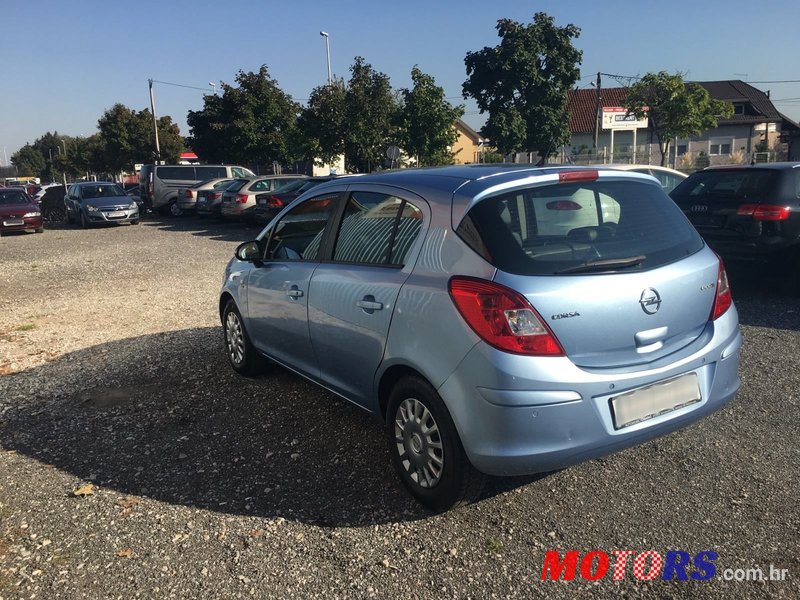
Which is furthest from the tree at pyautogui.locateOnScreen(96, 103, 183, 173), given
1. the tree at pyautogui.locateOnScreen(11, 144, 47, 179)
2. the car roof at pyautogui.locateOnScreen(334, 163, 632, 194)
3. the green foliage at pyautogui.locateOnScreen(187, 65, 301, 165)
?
the tree at pyautogui.locateOnScreen(11, 144, 47, 179)

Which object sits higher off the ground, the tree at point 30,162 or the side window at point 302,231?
the tree at point 30,162

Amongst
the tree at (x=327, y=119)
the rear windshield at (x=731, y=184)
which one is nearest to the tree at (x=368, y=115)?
the tree at (x=327, y=119)

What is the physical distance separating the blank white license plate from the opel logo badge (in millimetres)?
357

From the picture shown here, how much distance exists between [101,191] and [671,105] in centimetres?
3135

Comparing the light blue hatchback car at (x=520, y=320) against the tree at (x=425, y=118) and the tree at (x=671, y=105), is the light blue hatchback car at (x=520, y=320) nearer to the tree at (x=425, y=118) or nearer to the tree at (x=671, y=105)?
the tree at (x=425, y=118)

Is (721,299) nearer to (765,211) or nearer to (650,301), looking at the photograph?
(650,301)

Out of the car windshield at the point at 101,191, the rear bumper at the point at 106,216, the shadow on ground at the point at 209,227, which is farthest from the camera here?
the car windshield at the point at 101,191

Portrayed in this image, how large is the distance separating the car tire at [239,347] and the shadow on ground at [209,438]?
0.11m

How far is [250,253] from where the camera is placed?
512 centimetres

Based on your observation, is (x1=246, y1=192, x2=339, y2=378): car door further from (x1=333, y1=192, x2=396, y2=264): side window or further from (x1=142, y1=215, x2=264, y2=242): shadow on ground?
(x1=142, y1=215, x2=264, y2=242): shadow on ground

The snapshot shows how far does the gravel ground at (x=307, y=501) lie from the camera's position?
2.89 meters

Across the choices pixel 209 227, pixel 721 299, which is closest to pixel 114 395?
pixel 721 299

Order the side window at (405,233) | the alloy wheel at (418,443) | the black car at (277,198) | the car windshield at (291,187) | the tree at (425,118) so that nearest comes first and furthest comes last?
the alloy wheel at (418,443) < the side window at (405,233) < the black car at (277,198) < the car windshield at (291,187) < the tree at (425,118)

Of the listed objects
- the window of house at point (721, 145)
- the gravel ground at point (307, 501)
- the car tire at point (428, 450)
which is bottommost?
the gravel ground at point (307, 501)
